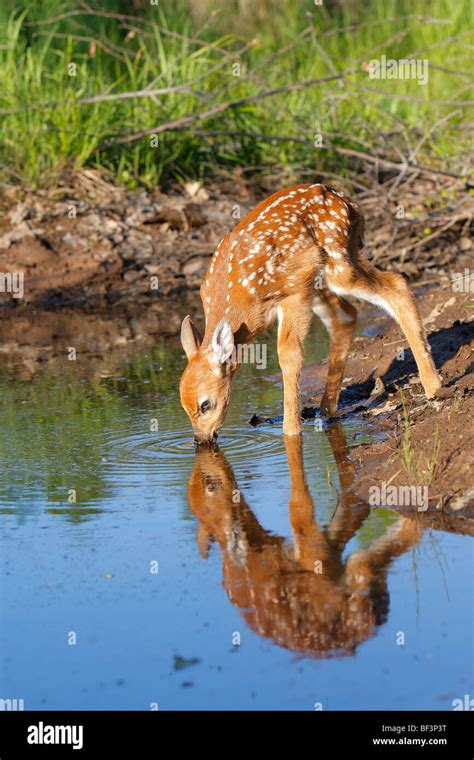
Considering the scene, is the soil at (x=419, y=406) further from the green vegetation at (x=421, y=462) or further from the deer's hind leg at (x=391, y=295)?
the deer's hind leg at (x=391, y=295)

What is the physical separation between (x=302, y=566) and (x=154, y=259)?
29.1ft

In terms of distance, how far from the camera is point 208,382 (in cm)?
877

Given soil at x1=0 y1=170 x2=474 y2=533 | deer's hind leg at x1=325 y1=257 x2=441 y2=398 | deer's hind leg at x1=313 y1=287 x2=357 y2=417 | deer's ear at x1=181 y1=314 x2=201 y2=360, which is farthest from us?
soil at x1=0 y1=170 x2=474 y2=533

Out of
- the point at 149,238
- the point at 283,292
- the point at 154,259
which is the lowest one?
the point at 283,292

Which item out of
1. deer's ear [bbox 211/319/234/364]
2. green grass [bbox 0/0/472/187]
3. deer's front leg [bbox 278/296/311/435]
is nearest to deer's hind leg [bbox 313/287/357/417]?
deer's front leg [bbox 278/296/311/435]

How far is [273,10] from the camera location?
21.3m

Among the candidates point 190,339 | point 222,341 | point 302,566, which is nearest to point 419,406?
point 222,341

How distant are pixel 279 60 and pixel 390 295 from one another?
990cm

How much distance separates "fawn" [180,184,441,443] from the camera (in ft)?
28.7

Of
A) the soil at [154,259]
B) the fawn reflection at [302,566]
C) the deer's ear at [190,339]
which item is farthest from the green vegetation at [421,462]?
the soil at [154,259]

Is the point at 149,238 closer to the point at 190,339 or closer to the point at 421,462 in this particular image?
the point at 190,339
